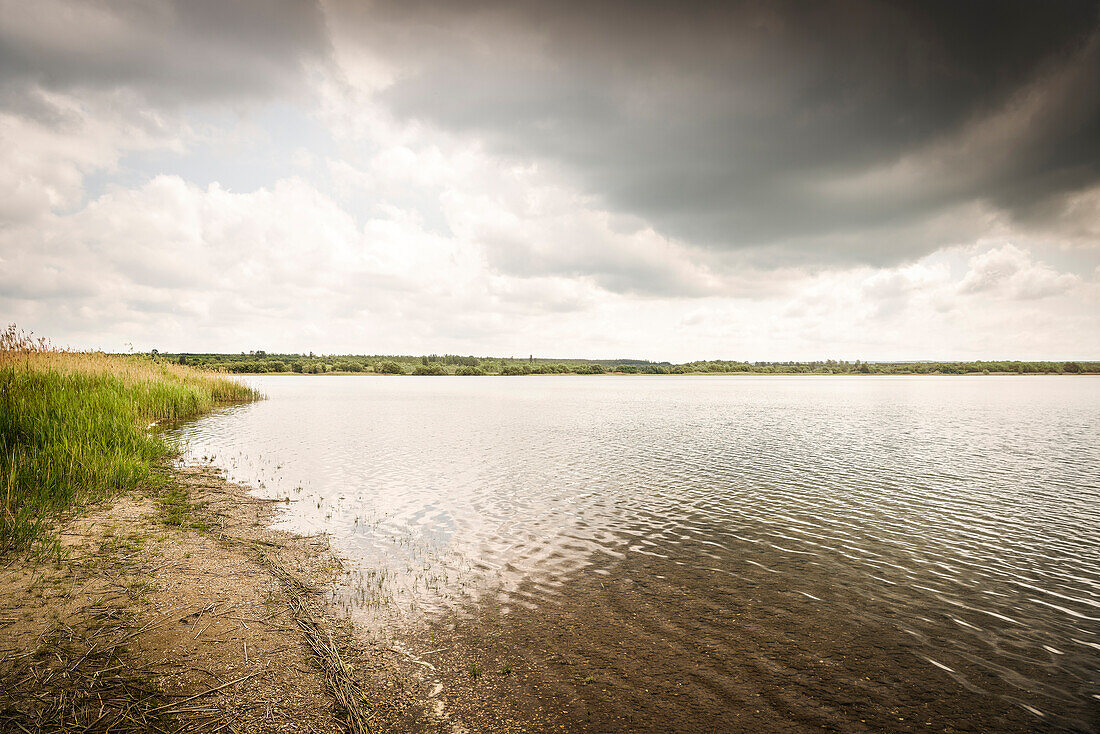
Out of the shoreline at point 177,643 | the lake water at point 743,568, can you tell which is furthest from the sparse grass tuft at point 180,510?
the lake water at point 743,568

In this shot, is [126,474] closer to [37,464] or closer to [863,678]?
[37,464]

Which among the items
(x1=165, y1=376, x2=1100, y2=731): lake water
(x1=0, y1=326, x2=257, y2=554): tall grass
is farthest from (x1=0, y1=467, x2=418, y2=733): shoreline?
(x1=165, y1=376, x2=1100, y2=731): lake water

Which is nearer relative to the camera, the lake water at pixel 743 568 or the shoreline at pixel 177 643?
the shoreline at pixel 177 643

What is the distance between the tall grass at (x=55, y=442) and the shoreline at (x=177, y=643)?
94 cm

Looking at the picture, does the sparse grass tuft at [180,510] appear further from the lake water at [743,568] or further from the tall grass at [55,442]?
the lake water at [743,568]

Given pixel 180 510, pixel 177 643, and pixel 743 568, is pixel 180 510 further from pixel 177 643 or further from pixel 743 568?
pixel 743 568

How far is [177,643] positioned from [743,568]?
11477mm

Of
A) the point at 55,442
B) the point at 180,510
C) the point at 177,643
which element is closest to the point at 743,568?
the point at 177,643

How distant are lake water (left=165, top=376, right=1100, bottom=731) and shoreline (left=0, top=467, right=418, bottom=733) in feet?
5.80

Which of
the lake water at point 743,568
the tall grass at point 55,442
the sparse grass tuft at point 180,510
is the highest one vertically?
the tall grass at point 55,442

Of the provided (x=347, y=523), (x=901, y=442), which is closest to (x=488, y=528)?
(x=347, y=523)

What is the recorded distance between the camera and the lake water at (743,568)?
760 centimetres

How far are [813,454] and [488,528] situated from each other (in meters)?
20.8

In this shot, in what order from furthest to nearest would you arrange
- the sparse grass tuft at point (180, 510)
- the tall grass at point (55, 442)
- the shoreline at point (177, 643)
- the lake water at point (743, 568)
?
1. the sparse grass tuft at point (180, 510)
2. the tall grass at point (55, 442)
3. the lake water at point (743, 568)
4. the shoreline at point (177, 643)
